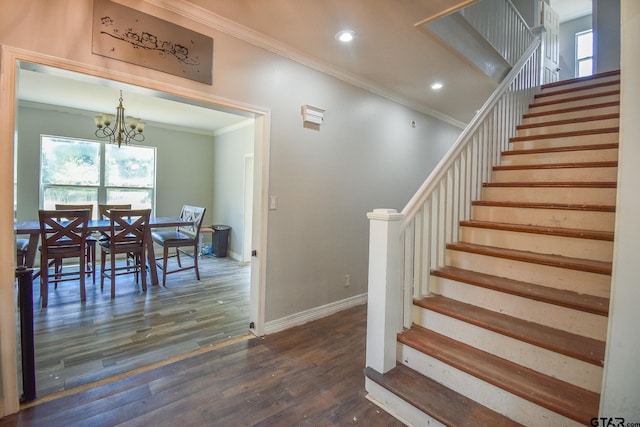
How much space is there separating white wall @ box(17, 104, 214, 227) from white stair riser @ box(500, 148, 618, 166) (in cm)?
556

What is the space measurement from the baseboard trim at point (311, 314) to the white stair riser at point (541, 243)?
1.47m

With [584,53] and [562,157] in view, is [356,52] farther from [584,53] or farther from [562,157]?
[584,53]

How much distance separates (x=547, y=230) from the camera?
2.07 meters

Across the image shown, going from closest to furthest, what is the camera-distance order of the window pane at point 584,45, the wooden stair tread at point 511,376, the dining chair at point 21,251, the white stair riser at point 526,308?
1. the wooden stair tread at point 511,376
2. the white stair riser at point 526,308
3. the dining chair at point 21,251
4. the window pane at point 584,45

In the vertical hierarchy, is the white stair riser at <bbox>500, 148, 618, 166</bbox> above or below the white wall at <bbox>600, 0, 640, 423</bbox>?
above

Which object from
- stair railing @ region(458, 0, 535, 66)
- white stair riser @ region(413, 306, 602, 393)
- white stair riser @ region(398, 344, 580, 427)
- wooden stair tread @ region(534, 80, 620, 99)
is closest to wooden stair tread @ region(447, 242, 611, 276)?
white stair riser @ region(413, 306, 602, 393)

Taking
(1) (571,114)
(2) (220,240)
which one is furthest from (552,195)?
(2) (220,240)

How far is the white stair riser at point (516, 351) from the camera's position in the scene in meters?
1.43

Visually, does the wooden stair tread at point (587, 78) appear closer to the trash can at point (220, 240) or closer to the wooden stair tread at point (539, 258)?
the wooden stair tread at point (539, 258)

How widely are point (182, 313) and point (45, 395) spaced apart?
4.25 ft

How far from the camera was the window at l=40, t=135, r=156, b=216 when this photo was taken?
4.84 m

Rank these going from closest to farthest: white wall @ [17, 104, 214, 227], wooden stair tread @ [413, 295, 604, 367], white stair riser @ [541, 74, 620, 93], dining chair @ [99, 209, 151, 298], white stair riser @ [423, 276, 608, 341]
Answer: wooden stair tread @ [413, 295, 604, 367]
white stair riser @ [423, 276, 608, 341]
white stair riser @ [541, 74, 620, 93]
dining chair @ [99, 209, 151, 298]
white wall @ [17, 104, 214, 227]

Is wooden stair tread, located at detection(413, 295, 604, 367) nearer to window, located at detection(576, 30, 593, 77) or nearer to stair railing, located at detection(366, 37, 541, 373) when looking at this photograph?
stair railing, located at detection(366, 37, 541, 373)

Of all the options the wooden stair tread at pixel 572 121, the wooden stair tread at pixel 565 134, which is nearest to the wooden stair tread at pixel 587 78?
the wooden stair tread at pixel 572 121
